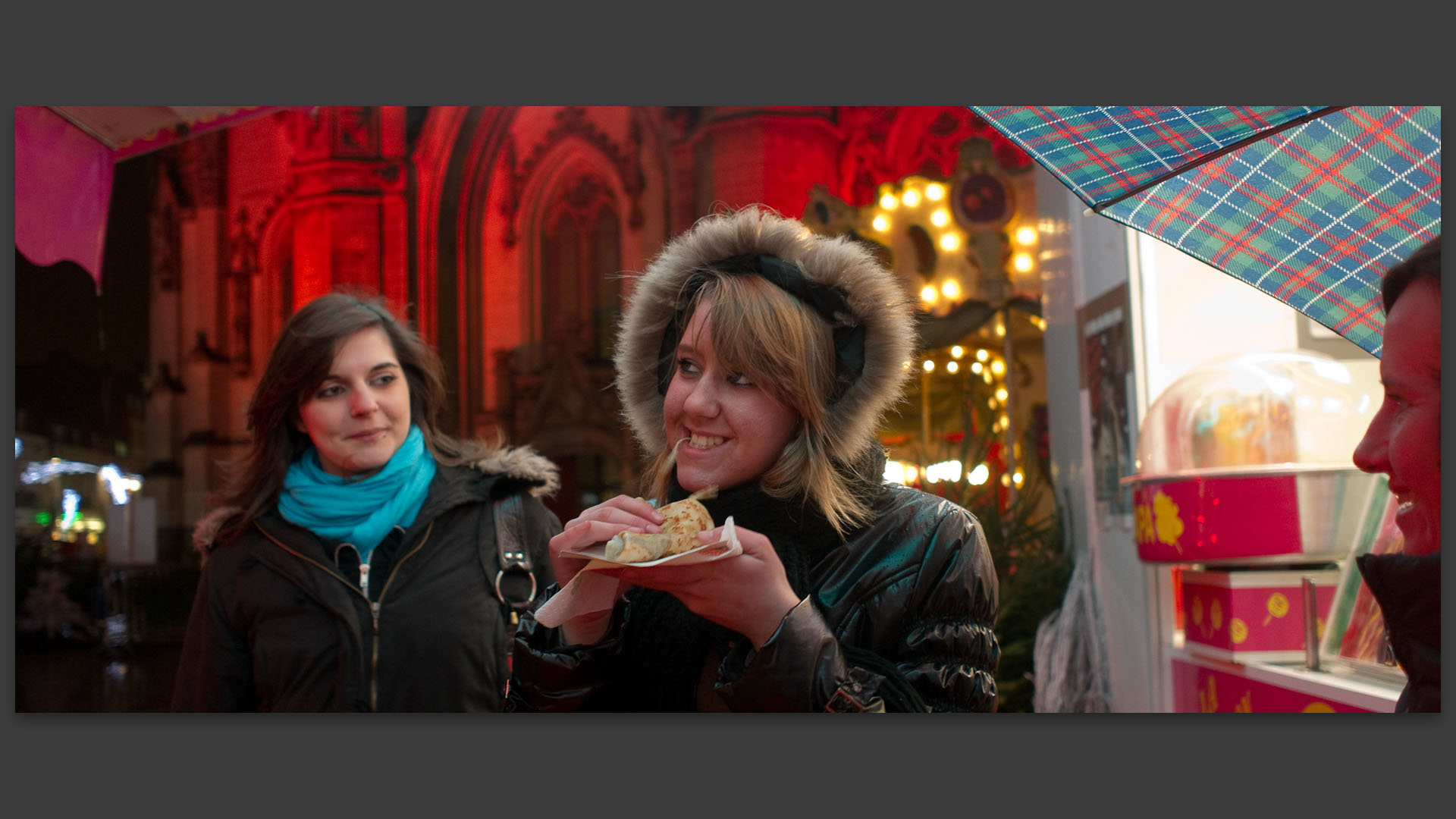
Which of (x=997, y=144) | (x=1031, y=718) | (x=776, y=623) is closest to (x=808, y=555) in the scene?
(x=776, y=623)

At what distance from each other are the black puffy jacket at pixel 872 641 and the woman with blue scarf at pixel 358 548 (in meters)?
0.67

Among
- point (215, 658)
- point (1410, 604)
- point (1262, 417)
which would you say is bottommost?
point (215, 658)

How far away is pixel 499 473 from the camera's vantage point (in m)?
2.75

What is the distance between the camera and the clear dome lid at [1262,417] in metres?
2.91

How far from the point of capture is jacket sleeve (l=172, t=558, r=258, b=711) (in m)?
2.61

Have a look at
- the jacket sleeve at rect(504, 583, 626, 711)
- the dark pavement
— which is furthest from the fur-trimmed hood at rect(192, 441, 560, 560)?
the jacket sleeve at rect(504, 583, 626, 711)

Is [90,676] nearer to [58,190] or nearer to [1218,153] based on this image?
[58,190]

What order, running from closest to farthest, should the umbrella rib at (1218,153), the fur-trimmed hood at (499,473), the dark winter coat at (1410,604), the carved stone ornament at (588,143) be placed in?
1. the dark winter coat at (1410,604)
2. the umbrella rib at (1218,153)
3. the fur-trimmed hood at (499,473)
4. the carved stone ornament at (588,143)

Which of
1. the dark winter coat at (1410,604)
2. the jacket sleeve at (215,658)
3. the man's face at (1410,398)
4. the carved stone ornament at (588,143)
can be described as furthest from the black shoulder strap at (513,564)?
the man's face at (1410,398)

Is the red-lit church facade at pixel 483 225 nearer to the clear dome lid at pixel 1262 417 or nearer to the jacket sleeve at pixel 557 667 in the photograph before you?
the clear dome lid at pixel 1262 417

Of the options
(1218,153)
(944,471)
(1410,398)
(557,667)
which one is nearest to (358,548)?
(557,667)

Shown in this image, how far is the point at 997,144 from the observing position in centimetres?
386

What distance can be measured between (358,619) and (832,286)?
1327mm

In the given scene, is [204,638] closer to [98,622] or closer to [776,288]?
[98,622]
